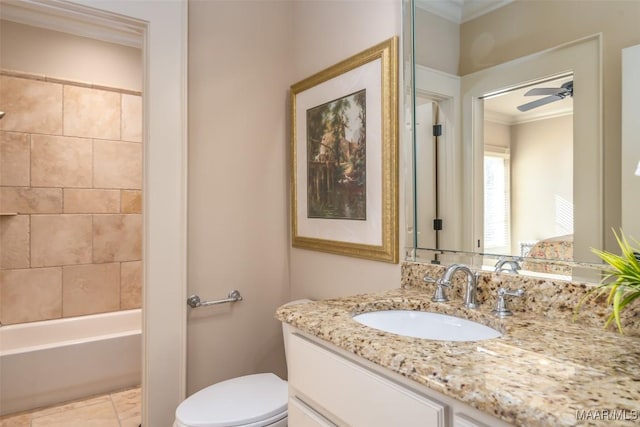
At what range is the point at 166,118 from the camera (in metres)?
1.71

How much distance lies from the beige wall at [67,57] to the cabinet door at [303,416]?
2337mm

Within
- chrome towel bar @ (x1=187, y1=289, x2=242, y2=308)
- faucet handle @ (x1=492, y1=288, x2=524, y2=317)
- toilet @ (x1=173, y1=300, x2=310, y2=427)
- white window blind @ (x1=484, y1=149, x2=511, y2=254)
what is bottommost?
toilet @ (x1=173, y1=300, x2=310, y2=427)

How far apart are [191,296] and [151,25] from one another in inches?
47.9

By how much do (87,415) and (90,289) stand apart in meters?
0.94

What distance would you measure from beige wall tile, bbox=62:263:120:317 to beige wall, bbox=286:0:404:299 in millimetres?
1660

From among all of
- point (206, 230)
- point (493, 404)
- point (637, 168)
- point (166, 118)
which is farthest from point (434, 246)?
point (166, 118)

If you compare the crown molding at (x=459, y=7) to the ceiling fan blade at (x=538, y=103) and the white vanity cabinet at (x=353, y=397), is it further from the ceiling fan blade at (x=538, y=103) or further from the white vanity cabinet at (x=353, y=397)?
the white vanity cabinet at (x=353, y=397)

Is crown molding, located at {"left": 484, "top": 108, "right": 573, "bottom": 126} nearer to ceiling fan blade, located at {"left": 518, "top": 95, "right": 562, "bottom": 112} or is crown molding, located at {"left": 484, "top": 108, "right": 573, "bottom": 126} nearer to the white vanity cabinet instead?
ceiling fan blade, located at {"left": 518, "top": 95, "right": 562, "bottom": 112}

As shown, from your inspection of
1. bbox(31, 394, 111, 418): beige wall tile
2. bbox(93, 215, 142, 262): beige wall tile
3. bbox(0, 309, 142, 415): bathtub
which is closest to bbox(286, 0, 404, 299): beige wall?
→ bbox(0, 309, 142, 415): bathtub

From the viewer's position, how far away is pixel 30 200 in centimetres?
272

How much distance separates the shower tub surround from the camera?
56 centimetres

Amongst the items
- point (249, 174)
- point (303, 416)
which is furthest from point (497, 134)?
point (249, 174)

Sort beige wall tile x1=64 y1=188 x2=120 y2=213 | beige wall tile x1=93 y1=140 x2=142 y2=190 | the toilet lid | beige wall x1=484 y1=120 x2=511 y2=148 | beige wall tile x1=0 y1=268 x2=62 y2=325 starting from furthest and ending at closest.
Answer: beige wall tile x1=93 y1=140 x2=142 y2=190, beige wall tile x1=64 y1=188 x2=120 y2=213, beige wall tile x1=0 y1=268 x2=62 y2=325, the toilet lid, beige wall x1=484 y1=120 x2=511 y2=148

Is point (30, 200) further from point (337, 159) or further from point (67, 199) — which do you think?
point (337, 159)
